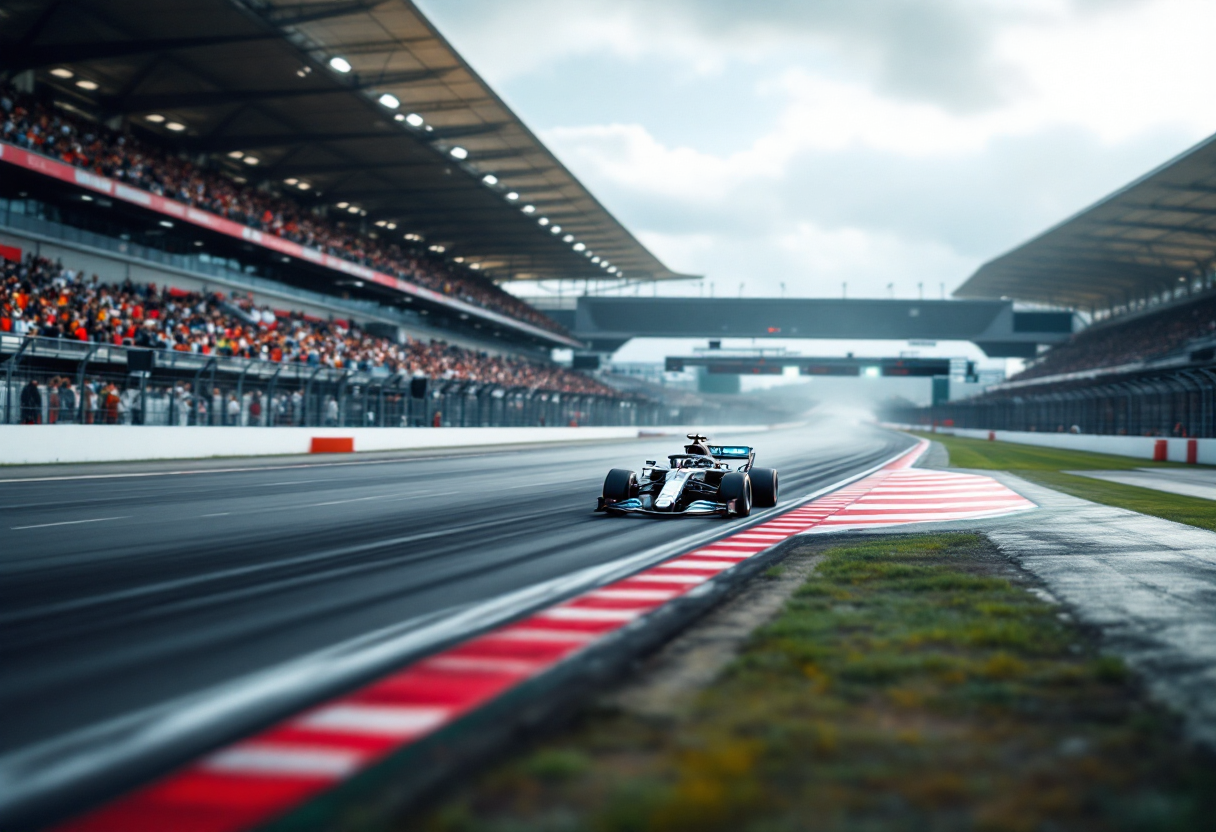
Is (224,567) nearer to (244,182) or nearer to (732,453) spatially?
(732,453)

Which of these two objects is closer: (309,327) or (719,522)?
(719,522)

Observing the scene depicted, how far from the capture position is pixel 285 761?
2.84 m

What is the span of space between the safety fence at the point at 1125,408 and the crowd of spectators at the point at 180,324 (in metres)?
24.5

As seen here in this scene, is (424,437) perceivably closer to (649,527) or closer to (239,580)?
(649,527)

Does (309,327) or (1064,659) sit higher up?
(309,327)

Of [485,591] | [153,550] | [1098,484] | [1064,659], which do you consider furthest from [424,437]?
[1064,659]

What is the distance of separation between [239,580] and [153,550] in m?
1.68

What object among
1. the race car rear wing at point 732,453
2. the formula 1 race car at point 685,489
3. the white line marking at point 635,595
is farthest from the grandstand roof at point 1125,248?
the white line marking at point 635,595

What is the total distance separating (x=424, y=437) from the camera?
28.9 m

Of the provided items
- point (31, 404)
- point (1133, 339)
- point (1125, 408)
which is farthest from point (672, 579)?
point (1133, 339)

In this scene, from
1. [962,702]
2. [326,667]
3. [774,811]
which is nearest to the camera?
[774,811]

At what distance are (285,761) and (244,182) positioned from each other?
37.0m

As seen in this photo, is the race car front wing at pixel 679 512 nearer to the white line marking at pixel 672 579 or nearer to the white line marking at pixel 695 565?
the white line marking at pixel 695 565

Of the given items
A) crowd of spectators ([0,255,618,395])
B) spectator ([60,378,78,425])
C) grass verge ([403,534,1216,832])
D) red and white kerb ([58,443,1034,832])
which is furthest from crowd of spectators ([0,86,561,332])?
grass verge ([403,534,1216,832])
